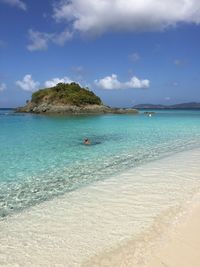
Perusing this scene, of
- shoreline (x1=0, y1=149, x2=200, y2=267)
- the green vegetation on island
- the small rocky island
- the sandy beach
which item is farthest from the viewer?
the green vegetation on island

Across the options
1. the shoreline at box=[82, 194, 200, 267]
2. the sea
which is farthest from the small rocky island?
the shoreline at box=[82, 194, 200, 267]

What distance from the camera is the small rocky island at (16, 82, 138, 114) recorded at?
3776 inches

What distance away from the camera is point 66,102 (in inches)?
3861

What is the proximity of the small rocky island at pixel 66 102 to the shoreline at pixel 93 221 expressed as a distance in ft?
276

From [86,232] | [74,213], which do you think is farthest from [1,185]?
[86,232]

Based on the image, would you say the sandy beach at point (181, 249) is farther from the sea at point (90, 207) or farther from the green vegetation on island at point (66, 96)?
the green vegetation on island at point (66, 96)

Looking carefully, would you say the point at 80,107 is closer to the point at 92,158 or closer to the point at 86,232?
the point at 92,158

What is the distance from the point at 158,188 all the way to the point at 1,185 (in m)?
6.12

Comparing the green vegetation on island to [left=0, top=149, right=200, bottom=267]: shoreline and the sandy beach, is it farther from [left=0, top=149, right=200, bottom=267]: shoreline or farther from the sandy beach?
the sandy beach

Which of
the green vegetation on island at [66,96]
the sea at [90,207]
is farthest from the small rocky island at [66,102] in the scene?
the sea at [90,207]

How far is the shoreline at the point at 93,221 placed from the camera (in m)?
6.05

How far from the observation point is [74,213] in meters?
8.38

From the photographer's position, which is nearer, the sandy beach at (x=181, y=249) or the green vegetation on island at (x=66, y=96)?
the sandy beach at (x=181, y=249)

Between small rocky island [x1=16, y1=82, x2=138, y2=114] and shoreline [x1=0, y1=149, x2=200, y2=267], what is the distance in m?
84.0
